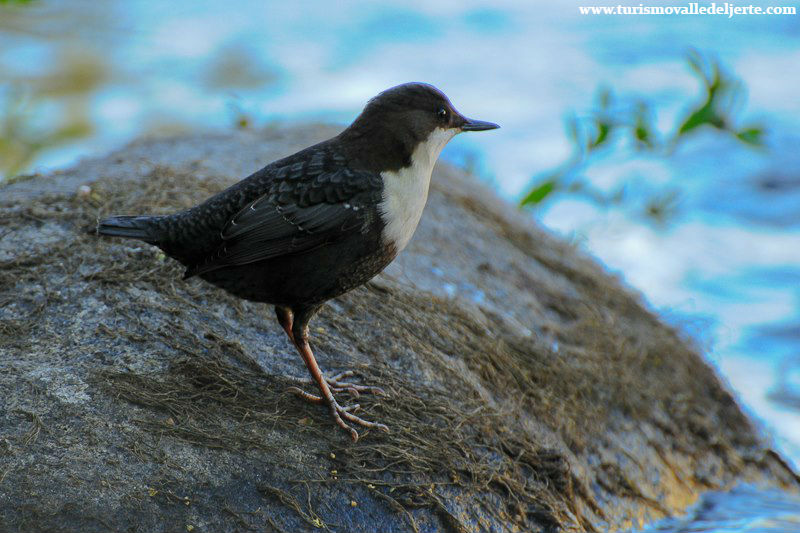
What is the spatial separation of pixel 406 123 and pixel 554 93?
24.0ft

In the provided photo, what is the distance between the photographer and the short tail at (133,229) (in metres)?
3.78

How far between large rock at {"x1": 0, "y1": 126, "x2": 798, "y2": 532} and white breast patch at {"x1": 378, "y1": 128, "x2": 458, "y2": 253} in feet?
2.31

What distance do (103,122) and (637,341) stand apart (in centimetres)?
621

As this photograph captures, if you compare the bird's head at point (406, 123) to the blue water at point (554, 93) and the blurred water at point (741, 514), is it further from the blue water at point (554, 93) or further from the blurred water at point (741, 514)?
the blue water at point (554, 93)

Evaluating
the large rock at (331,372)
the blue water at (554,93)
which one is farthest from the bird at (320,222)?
the blue water at (554,93)

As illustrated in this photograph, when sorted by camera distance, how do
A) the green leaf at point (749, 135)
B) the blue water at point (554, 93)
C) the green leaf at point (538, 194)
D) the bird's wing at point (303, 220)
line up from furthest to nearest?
the blue water at point (554, 93) → the green leaf at point (538, 194) → the green leaf at point (749, 135) → the bird's wing at point (303, 220)

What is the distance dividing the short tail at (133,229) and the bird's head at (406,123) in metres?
0.86

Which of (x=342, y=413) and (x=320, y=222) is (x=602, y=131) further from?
(x=342, y=413)

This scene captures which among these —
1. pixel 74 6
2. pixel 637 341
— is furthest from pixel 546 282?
pixel 74 6

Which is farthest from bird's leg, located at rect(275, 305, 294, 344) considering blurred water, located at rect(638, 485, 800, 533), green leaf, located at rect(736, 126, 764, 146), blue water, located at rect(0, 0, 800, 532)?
blue water, located at rect(0, 0, 800, 532)

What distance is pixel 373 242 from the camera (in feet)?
11.9

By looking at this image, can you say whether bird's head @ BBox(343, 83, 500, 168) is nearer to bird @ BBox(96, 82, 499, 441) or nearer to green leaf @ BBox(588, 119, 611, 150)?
bird @ BBox(96, 82, 499, 441)

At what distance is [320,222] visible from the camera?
11.9 ft

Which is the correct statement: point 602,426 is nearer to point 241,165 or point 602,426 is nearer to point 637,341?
point 637,341
